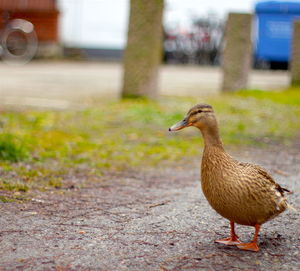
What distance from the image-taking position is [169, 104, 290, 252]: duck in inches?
154

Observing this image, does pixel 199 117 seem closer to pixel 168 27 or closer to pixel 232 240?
pixel 232 240

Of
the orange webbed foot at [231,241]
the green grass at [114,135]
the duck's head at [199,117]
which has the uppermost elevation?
the duck's head at [199,117]

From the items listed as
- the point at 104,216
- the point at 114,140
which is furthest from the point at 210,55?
the point at 104,216

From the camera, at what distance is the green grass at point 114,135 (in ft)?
20.6

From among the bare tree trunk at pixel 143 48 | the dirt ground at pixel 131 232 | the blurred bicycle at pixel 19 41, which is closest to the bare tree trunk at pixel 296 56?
the bare tree trunk at pixel 143 48

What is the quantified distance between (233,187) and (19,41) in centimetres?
1685

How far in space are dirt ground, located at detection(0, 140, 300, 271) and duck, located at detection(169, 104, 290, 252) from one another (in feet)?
0.67

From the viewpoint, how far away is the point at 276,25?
66.6 ft

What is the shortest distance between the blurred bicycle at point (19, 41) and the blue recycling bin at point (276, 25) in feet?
22.6

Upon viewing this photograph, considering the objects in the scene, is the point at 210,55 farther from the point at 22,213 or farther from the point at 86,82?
the point at 22,213

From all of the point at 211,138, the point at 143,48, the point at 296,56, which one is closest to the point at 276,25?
the point at 296,56

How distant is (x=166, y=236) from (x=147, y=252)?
1.22ft

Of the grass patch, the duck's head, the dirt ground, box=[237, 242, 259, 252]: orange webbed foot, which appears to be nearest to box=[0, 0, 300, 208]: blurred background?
the grass patch

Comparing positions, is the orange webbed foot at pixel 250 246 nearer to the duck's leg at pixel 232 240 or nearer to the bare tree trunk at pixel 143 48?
the duck's leg at pixel 232 240
